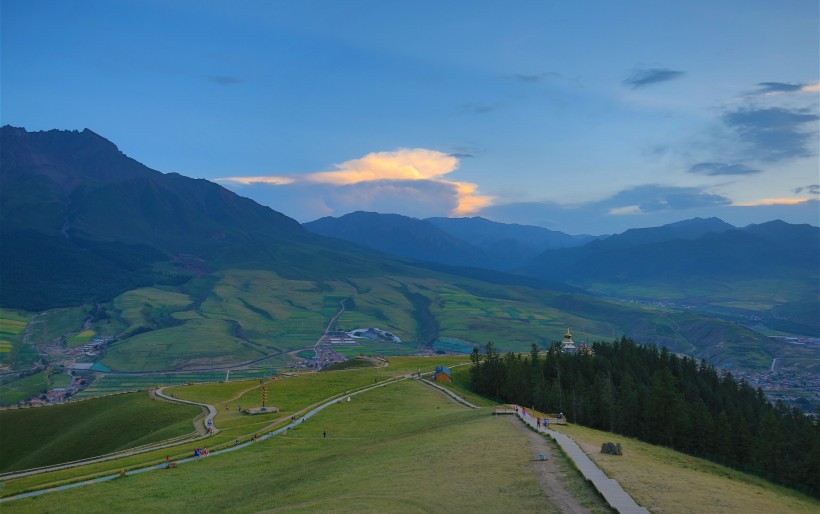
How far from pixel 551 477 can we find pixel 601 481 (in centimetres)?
363

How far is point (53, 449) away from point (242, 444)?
41.7 m

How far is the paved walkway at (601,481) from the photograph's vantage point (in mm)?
35625

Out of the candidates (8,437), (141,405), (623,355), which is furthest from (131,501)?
(623,355)

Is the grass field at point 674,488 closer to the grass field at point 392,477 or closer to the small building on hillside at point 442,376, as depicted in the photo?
the grass field at point 392,477

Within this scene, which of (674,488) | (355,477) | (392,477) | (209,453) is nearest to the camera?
(674,488)

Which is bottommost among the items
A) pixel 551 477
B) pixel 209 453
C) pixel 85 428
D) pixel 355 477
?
pixel 85 428

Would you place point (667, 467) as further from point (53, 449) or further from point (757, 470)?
point (53, 449)

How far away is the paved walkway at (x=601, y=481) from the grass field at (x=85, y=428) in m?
60.0

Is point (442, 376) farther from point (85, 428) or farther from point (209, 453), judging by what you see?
point (85, 428)

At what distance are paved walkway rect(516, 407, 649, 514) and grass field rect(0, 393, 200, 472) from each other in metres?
60.0

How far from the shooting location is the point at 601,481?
135 feet

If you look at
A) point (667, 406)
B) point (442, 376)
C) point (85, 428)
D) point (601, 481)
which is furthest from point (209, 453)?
point (442, 376)

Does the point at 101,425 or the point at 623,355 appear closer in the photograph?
the point at 101,425

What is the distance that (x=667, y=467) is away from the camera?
52.3m
